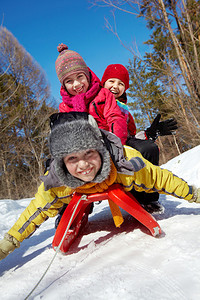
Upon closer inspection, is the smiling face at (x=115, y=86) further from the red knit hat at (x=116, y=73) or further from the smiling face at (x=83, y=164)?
the smiling face at (x=83, y=164)

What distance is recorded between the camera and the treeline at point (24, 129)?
1134 centimetres

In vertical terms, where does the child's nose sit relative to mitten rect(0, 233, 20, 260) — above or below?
above

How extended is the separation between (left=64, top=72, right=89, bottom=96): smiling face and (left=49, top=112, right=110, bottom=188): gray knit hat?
0.77 meters

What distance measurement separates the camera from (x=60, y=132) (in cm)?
131

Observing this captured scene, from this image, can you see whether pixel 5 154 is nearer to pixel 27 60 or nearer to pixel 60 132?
pixel 27 60

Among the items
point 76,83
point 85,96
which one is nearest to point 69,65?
point 76,83

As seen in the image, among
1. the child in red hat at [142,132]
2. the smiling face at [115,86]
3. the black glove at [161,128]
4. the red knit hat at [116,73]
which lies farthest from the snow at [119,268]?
the red knit hat at [116,73]

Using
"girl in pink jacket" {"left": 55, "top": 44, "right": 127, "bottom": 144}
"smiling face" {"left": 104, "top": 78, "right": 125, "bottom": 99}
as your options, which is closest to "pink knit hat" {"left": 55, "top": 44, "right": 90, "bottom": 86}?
"girl in pink jacket" {"left": 55, "top": 44, "right": 127, "bottom": 144}

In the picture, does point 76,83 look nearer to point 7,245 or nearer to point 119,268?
point 7,245

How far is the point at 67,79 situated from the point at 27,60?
11.3 m

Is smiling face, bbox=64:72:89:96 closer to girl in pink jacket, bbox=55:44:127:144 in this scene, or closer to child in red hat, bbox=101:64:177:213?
girl in pink jacket, bbox=55:44:127:144

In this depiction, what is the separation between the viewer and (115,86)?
2.42 metres

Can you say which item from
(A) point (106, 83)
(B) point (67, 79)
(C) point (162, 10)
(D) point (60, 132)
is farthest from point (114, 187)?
(C) point (162, 10)

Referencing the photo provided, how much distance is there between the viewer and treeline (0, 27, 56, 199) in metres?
11.3
